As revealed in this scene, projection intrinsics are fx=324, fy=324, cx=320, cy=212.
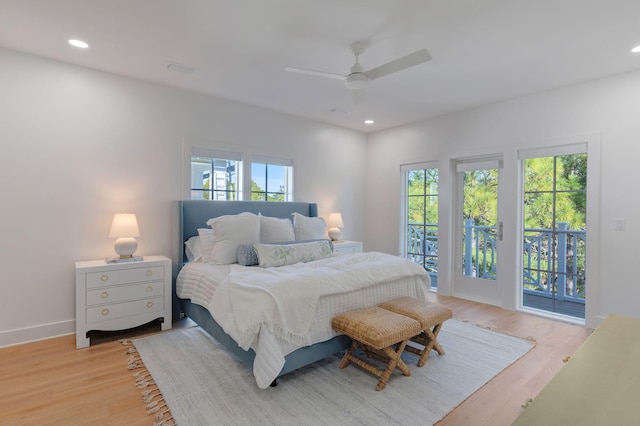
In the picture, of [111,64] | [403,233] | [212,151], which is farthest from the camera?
[403,233]

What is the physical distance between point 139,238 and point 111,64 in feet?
5.90

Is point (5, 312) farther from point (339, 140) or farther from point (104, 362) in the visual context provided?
point (339, 140)

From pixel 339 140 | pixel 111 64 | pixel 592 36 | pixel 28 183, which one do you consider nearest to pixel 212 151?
pixel 111 64

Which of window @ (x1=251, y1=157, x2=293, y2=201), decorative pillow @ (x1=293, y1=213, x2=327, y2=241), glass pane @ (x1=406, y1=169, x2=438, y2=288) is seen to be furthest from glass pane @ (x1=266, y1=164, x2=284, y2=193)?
glass pane @ (x1=406, y1=169, x2=438, y2=288)

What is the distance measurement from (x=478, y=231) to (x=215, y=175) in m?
3.69

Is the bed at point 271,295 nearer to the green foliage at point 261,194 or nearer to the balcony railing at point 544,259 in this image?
the green foliage at point 261,194

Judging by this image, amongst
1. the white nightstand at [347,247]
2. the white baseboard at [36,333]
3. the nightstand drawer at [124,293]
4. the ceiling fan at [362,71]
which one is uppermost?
the ceiling fan at [362,71]

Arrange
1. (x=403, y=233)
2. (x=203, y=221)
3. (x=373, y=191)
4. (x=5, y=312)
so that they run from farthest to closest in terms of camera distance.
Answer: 1. (x=373, y=191)
2. (x=403, y=233)
3. (x=203, y=221)
4. (x=5, y=312)

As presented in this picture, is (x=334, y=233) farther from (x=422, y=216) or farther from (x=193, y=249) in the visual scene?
(x=193, y=249)

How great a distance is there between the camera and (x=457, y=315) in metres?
3.90

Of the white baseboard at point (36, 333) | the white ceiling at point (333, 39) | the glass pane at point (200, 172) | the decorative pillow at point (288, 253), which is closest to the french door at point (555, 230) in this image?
the white ceiling at point (333, 39)

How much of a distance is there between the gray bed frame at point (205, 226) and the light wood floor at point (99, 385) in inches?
26.0

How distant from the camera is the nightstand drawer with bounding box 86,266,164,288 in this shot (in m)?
2.97

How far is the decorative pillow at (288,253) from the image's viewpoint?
3.12 m
